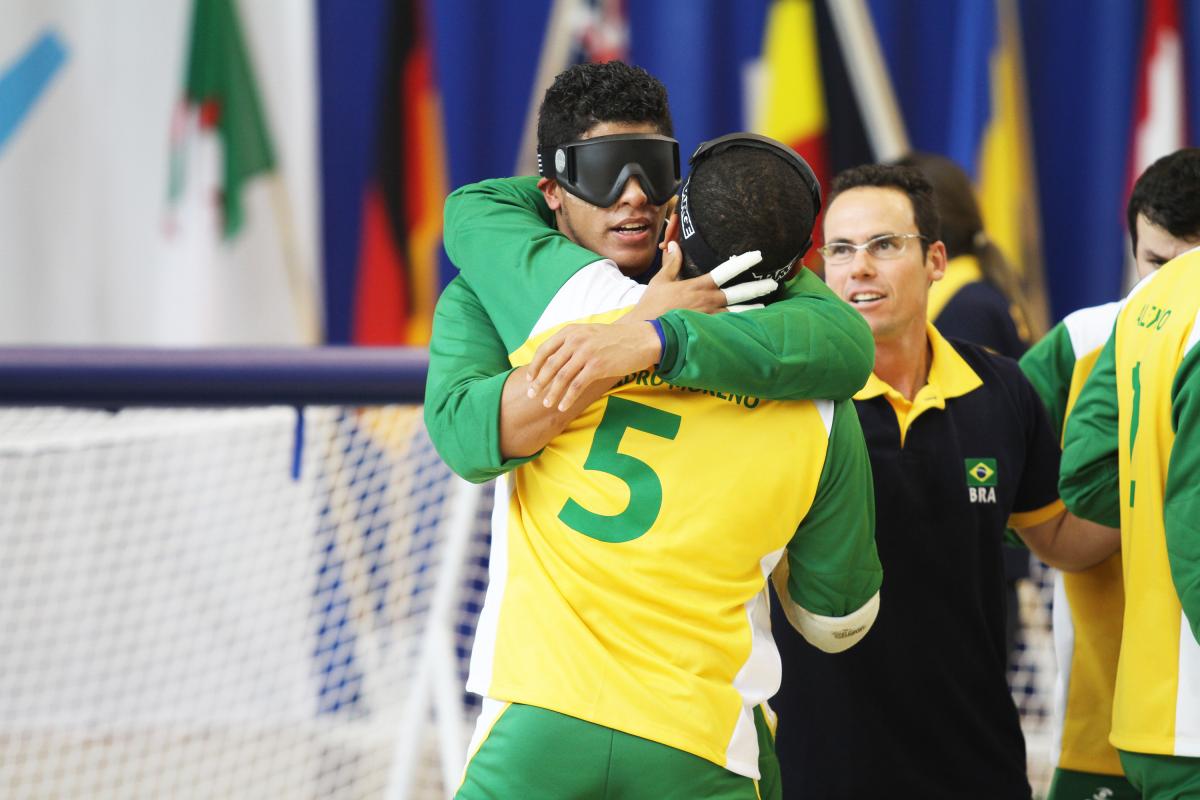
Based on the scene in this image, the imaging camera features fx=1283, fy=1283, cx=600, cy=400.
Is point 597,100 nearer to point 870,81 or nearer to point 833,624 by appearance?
point 833,624

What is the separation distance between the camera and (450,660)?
3195mm

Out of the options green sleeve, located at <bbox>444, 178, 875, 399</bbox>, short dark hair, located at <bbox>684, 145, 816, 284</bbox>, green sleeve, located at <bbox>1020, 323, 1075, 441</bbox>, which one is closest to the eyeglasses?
green sleeve, located at <bbox>1020, 323, 1075, 441</bbox>

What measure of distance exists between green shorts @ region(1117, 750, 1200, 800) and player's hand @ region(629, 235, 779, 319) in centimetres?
96

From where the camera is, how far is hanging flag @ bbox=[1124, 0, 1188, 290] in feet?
15.5

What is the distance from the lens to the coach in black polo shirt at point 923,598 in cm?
217

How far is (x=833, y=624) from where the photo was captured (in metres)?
1.83

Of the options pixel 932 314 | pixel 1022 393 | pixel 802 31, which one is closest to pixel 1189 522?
pixel 1022 393

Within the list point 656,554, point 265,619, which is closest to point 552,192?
point 656,554

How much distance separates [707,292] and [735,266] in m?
0.05

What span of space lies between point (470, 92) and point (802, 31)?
50.1 inches

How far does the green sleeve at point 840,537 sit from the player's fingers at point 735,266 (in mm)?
241

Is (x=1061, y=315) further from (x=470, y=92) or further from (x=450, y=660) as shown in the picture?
(x=450, y=660)

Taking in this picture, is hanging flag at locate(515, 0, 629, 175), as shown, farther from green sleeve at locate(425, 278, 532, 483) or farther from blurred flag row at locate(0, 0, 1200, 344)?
green sleeve at locate(425, 278, 532, 483)

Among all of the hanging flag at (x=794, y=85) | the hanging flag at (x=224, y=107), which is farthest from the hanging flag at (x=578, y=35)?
the hanging flag at (x=224, y=107)
